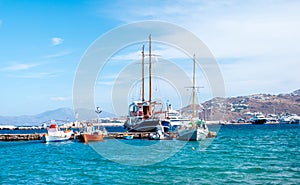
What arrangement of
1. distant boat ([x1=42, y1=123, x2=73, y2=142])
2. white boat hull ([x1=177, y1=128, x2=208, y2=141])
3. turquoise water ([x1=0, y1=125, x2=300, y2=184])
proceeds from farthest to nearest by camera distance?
distant boat ([x1=42, y1=123, x2=73, y2=142])
white boat hull ([x1=177, y1=128, x2=208, y2=141])
turquoise water ([x1=0, y1=125, x2=300, y2=184])

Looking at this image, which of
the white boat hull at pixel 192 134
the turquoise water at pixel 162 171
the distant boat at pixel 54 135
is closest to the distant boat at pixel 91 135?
the distant boat at pixel 54 135

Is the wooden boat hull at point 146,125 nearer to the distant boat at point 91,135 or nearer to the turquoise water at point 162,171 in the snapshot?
the distant boat at point 91,135

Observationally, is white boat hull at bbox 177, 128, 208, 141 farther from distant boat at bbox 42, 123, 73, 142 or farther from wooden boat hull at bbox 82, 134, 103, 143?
distant boat at bbox 42, 123, 73, 142

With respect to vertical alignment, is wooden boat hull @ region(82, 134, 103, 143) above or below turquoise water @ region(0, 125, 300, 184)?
above

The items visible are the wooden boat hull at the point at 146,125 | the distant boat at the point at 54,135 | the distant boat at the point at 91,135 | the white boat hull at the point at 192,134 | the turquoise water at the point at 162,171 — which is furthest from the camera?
the wooden boat hull at the point at 146,125

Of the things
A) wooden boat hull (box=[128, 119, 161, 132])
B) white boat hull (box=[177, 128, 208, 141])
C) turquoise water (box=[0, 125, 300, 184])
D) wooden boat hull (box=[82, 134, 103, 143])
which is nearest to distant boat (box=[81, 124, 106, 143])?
wooden boat hull (box=[82, 134, 103, 143])

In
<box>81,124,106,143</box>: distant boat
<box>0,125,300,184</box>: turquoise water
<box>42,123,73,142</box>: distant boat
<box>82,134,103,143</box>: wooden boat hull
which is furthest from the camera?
<box>42,123,73,142</box>: distant boat

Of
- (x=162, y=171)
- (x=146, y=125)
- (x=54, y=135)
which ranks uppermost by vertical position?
(x=146, y=125)

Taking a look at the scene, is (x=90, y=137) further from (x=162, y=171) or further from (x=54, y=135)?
(x=162, y=171)

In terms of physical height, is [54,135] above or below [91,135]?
below

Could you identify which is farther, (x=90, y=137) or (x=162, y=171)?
(x=90, y=137)

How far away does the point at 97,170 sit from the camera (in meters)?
32.8

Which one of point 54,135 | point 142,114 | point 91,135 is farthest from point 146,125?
point 91,135

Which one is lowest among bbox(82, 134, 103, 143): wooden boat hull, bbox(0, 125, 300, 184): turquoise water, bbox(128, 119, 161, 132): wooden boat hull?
bbox(0, 125, 300, 184): turquoise water
